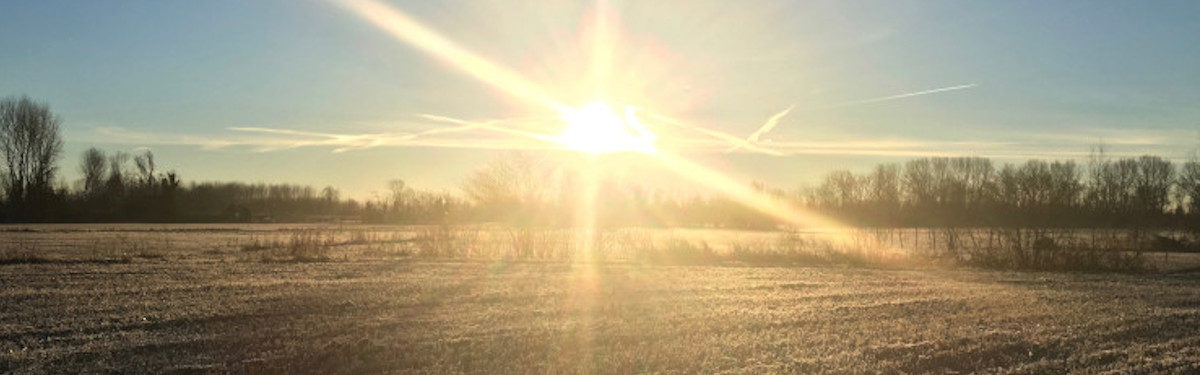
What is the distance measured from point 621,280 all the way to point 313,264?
8346 millimetres

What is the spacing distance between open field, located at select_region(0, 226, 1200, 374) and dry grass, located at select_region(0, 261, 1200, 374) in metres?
0.04

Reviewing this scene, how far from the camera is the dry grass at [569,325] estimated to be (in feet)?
30.6

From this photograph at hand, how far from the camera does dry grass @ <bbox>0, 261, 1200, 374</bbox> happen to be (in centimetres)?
933

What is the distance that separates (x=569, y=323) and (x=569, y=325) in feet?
0.67

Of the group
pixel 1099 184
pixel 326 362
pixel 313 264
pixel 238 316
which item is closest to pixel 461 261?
pixel 313 264

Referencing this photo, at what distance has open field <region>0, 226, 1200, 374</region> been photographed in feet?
30.7

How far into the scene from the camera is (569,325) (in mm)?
11953

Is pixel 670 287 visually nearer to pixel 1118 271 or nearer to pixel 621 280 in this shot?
pixel 621 280

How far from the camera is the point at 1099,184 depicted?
2101 inches

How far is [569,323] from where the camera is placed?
1216 centimetres

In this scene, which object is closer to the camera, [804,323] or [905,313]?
[804,323]

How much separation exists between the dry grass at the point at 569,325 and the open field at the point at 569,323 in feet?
0.13

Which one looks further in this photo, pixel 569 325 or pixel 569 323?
pixel 569 323

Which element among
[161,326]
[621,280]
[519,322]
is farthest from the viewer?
[621,280]
